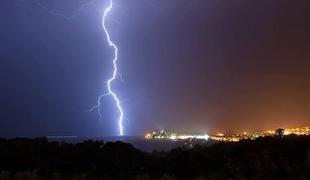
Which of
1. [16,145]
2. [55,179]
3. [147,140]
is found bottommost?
[55,179]

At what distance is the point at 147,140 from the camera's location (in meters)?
65.2

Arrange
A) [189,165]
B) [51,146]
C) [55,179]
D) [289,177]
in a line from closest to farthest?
[55,179] < [289,177] < [189,165] < [51,146]

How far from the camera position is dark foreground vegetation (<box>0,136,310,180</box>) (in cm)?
1118

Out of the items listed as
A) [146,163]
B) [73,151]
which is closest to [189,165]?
[146,163]

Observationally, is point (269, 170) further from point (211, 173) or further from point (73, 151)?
point (73, 151)

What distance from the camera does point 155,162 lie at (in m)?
13.6

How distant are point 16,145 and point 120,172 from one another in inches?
152

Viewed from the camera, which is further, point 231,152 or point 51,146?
point 51,146

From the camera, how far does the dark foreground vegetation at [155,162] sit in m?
11.2

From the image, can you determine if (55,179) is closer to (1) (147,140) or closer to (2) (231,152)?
(2) (231,152)

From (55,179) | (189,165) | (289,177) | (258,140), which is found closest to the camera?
(55,179)

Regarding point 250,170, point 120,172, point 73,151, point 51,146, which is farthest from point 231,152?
point 51,146

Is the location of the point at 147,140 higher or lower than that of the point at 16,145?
higher

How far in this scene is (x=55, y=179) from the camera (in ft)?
33.2
